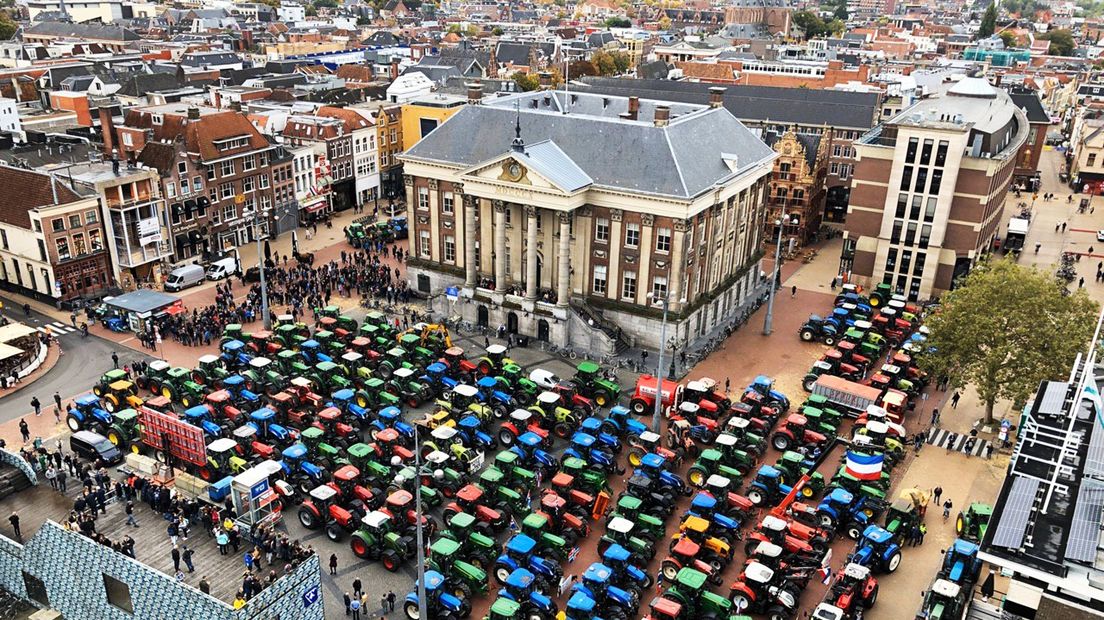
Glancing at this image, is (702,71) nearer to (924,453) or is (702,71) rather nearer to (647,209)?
(647,209)

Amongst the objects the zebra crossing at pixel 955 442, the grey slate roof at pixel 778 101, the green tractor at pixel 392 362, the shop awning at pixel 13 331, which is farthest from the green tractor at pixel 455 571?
the grey slate roof at pixel 778 101

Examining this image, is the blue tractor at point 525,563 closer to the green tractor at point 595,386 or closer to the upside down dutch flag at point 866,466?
the upside down dutch flag at point 866,466

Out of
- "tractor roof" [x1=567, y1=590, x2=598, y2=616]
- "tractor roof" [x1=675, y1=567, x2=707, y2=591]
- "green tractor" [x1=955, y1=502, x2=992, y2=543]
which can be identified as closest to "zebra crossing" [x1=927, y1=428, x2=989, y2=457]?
"green tractor" [x1=955, y1=502, x2=992, y2=543]

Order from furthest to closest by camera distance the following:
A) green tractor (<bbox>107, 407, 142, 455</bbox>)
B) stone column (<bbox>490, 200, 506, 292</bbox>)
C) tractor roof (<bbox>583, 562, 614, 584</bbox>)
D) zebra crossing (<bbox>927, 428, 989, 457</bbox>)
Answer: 1. stone column (<bbox>490, 200, 506, 292</bbox>)
2. zebra crossing (<bbox>927, 428, 989, 457</bbox>)
3. green tractor (<bbox>107, 407, 142, 455</bbox>)
4. tractor roof (<bbox>583, 562, 614, 584</bbox>)

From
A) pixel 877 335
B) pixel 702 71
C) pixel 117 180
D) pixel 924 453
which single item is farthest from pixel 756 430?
pixel 702 71

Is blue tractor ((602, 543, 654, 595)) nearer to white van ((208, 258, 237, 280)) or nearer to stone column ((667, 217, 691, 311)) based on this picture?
stone column ((667, 217, 691, 311))

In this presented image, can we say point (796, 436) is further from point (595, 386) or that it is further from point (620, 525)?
point (620, 525)
